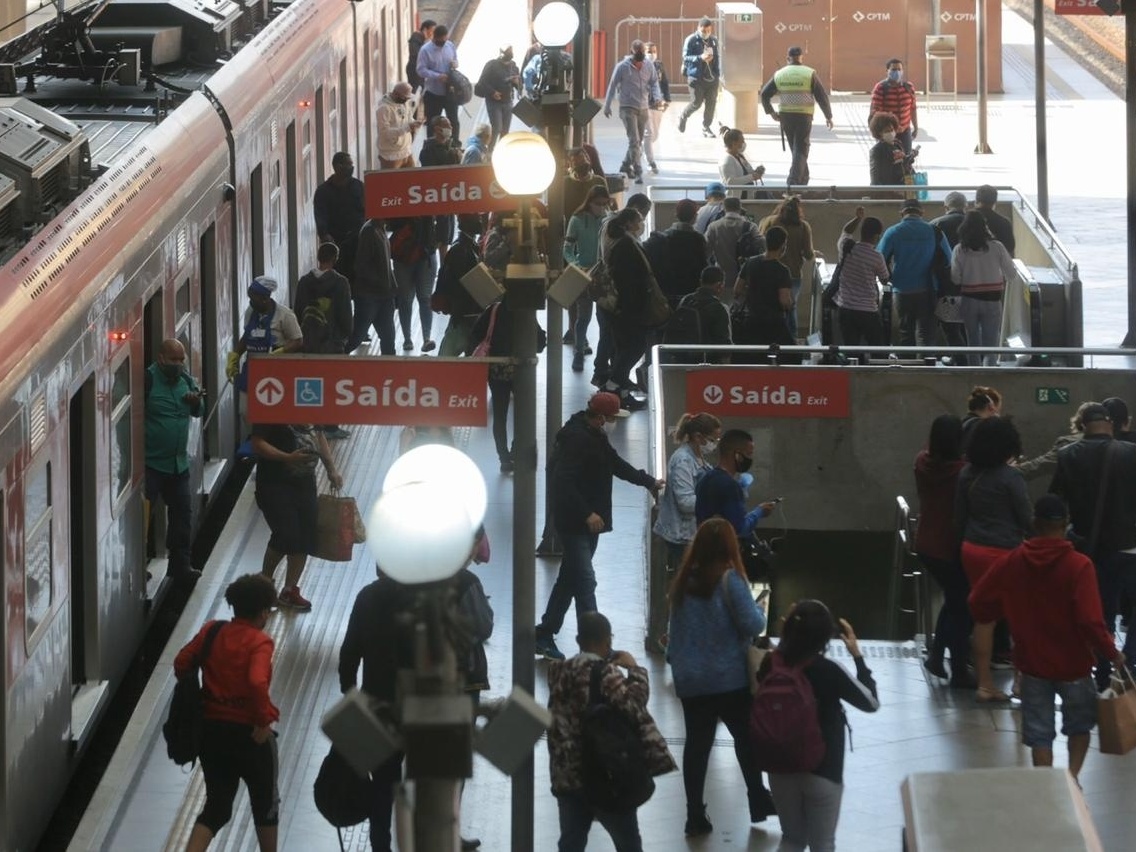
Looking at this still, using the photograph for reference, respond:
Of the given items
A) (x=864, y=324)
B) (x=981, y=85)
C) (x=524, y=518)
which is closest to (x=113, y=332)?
(x=524, y=518)

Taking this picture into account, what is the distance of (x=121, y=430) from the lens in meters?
11.9

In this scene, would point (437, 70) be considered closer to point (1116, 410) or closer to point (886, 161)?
point (886, 161)

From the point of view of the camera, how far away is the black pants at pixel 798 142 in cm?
2810

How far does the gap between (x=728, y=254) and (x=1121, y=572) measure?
7658mm

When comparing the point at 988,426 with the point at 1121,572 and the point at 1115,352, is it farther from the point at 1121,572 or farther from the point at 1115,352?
the point at 1115,352

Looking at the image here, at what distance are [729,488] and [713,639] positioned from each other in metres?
1.97

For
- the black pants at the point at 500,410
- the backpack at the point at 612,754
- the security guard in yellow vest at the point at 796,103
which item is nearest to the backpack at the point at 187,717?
the backpack at the point at 612,754

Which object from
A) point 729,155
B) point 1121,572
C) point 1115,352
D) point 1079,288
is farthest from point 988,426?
point 729,155

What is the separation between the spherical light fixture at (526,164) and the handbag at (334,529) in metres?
5.22

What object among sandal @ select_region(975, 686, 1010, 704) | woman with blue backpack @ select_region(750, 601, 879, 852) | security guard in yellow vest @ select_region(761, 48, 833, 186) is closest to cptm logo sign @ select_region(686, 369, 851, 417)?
sandal @ select_region(975, 686, 1010, 704)

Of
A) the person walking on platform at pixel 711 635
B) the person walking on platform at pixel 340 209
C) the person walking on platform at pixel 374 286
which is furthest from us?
the person walking on platform at pixel 340 209

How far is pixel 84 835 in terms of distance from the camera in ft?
34.1

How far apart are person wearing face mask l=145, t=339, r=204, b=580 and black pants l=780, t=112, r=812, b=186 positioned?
53.0 ft

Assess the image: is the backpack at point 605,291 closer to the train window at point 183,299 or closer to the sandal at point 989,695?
the train window at point 183,299
